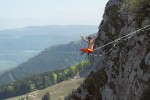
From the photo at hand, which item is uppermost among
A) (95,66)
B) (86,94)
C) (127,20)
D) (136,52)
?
(127,20)

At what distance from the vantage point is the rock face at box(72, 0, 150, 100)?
3064cm

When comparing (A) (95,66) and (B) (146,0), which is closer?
(B) (146,0)

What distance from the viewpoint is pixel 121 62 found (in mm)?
35562

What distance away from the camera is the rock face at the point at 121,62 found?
101 ft

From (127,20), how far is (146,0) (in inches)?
297

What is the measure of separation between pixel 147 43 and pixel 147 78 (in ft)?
11.7

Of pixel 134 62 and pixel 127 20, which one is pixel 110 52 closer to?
pixel 127 20

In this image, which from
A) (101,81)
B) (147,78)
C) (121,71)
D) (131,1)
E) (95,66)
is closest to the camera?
(147,78)

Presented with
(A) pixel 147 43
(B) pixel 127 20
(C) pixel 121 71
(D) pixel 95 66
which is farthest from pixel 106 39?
(A) pixel 147 43

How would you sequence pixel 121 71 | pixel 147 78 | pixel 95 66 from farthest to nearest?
pixel 95 66, pixel 121 71, pixel 147 78

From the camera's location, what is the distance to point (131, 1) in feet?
106

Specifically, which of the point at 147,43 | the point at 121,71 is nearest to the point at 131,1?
the point at 147,43

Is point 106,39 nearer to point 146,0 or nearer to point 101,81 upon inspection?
point 101,81

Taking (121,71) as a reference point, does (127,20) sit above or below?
above
